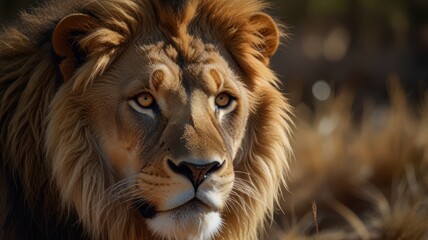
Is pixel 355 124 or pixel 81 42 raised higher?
pixel 81 42

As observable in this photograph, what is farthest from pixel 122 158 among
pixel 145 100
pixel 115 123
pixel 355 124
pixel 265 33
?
pixel 355 124

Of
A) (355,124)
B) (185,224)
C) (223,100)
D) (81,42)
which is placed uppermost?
(81,42)

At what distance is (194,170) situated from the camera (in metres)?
4.02

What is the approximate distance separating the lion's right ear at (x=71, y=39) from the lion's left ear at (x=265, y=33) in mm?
835

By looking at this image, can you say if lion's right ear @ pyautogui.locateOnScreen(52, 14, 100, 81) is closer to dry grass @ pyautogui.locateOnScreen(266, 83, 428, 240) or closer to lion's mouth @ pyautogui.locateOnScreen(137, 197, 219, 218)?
lion's mouth @ pyautogui.locateOnScreen(137, 197, 219, 218)

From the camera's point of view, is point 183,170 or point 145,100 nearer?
point 183,170

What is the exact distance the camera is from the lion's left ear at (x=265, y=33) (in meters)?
4.78

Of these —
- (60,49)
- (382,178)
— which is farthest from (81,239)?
(382,178)

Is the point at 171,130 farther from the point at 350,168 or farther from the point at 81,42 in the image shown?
the point at 350,168

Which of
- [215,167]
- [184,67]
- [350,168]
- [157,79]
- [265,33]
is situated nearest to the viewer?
[215,167]

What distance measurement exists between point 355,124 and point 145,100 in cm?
702

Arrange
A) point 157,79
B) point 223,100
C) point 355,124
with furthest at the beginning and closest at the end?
point 355,124 → point 223,100 → point 157,79

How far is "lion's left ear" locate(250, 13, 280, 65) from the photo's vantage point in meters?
4.78

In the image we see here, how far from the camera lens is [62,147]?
4273mm
